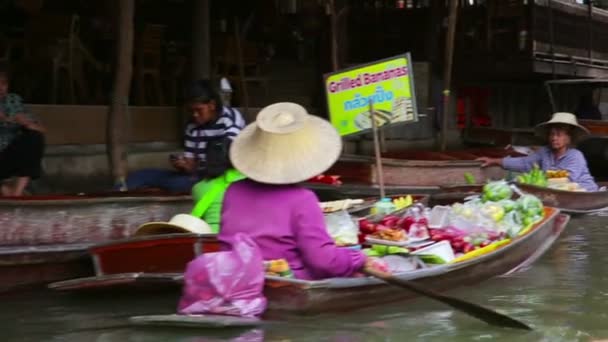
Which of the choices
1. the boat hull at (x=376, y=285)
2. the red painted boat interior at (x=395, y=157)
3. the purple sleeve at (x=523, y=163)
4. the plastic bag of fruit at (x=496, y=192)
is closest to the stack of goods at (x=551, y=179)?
the purple sleeve at (x=523, y=163)

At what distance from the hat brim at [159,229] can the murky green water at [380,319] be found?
15.6 inches

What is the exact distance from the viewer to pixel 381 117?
851 cm

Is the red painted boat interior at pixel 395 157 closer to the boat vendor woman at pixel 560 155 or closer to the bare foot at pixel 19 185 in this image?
the boat vendor woman at pixel 560 155

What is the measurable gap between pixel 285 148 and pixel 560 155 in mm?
5543

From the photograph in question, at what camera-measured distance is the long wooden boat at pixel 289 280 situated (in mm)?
4707

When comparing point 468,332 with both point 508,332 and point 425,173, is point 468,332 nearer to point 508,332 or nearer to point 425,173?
point 508,332

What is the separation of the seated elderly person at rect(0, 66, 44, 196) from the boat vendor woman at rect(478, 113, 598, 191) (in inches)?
189

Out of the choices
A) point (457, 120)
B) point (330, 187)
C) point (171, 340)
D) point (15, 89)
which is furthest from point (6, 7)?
point (457, 120)

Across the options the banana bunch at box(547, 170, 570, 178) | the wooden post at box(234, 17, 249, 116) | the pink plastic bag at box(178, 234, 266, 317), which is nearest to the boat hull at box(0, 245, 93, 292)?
the pink plastic bag at box(178, 234, 266, 317)

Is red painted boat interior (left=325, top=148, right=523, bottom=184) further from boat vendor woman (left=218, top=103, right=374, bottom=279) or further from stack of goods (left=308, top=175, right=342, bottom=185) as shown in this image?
boat vendor woman (left=218, top=103, right=374, bottom=279)

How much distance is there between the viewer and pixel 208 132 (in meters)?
6.77

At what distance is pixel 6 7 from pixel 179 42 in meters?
2.59

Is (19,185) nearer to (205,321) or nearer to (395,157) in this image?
(205,321)

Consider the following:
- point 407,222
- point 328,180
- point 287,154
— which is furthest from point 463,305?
point 328,180
